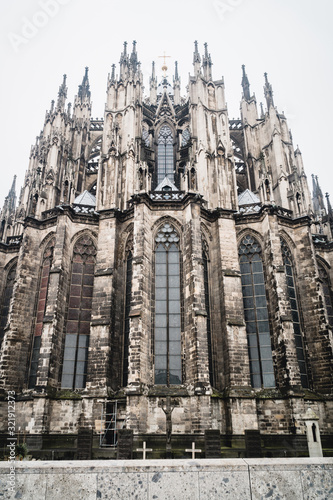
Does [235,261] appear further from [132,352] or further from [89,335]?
[89,335]

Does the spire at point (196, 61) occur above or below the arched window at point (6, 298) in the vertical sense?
above

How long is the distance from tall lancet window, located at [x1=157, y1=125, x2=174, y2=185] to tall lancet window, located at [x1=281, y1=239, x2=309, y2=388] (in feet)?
35.8

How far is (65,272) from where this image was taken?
2112 cm

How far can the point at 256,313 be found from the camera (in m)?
21.0

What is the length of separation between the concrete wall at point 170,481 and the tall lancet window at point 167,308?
13.8m

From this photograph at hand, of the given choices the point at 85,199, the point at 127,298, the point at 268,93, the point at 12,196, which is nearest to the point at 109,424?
the point at 127,298

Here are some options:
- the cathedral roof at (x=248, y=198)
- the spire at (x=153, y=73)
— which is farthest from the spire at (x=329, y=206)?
the spire at (x=153, y=73)

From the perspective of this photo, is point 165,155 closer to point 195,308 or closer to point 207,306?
point 207,306

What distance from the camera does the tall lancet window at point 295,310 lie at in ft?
67.4

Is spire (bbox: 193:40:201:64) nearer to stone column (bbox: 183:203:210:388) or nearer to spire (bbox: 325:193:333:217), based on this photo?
spire (bbox: 325:193:333:217)

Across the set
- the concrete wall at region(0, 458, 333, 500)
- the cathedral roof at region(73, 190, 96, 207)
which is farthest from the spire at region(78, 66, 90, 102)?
the concrete wall at region(0, 458, 333, 500)

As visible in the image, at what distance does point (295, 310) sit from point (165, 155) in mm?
15900

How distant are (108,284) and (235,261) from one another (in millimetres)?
7357

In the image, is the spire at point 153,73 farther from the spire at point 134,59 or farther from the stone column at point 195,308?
the stone column at point 195,308
